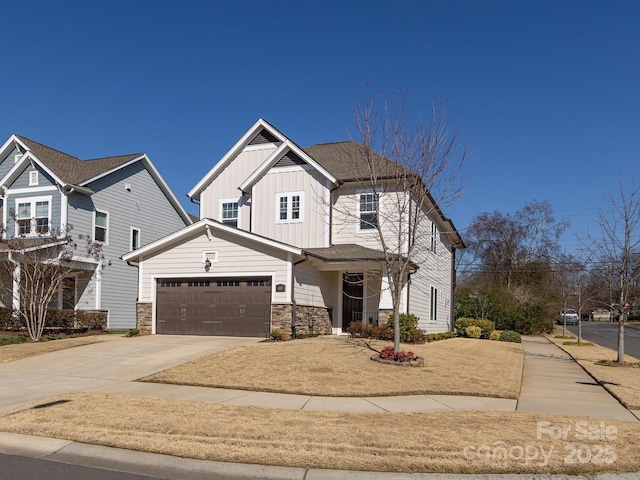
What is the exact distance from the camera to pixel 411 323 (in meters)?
18.6

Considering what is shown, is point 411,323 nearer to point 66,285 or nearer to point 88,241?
point 88,241

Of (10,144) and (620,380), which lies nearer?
(620,380)

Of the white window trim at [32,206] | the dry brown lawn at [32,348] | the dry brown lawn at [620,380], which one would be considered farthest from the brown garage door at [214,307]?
the dry brown lawn at [620,380]

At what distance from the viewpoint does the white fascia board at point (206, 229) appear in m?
18.6

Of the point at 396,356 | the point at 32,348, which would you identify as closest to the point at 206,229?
the point at 32,348

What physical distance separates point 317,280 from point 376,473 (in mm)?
15164

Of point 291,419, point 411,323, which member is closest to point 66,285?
point 411,323

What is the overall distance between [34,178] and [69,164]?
6.84 ft

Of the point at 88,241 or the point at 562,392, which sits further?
the point at 88,241

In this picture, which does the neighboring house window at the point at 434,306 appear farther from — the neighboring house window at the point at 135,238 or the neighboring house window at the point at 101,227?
the neighboring house window at the point at 101,227

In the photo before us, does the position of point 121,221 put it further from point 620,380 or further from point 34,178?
point 620,380

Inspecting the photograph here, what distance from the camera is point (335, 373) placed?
39.6ft

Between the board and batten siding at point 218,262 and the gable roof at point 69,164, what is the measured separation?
741 centimetres

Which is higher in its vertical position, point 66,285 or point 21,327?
point 66,285
